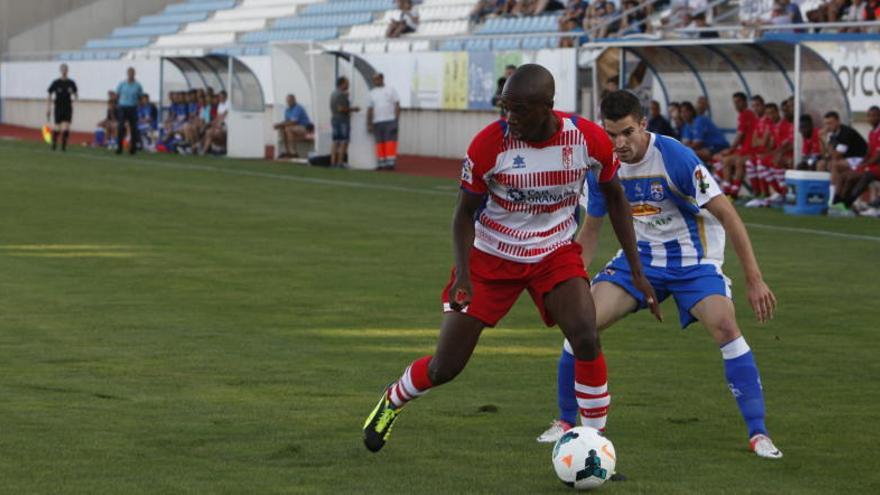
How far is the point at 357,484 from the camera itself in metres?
6.98

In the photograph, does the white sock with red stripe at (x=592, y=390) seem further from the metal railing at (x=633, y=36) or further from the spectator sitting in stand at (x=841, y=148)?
the metal railing at (x=633, y=36)

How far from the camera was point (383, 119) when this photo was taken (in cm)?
3481

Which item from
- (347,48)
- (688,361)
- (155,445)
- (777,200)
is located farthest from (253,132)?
(155,445)

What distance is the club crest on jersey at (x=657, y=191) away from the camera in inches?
315

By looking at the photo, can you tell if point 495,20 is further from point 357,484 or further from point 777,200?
point 357,484

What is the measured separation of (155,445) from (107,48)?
56719 mm

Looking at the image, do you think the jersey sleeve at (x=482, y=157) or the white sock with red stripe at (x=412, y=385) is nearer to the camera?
the jersey sleeve at (x=482, y=157)

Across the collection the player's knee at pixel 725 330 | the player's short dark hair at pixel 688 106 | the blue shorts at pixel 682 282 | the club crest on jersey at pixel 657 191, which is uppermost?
the player's short dark hair at pixel 688 106

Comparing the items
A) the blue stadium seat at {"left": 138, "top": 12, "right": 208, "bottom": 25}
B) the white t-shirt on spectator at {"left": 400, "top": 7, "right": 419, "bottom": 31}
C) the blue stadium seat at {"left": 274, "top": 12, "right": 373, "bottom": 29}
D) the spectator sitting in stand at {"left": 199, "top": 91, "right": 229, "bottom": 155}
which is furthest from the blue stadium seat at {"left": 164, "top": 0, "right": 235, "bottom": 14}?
the spectator sitting in stand at {"left": 199, "top": 91, "right": 229, "bottom": 155}

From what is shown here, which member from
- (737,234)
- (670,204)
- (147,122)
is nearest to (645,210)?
(670,204)

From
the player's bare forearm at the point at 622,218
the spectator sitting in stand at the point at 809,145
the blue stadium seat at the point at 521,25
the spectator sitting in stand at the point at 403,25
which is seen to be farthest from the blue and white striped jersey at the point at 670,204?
the spectator sitting in stand at the point at 403,25

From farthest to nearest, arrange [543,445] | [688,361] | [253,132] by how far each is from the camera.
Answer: [253,132], [688,361], [543,445]

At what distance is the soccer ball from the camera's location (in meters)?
6.83

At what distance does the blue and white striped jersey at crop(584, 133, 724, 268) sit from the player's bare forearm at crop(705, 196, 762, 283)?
0.06 meters
